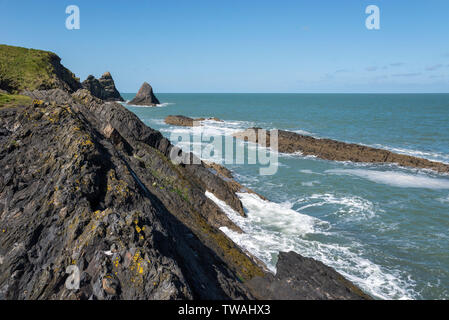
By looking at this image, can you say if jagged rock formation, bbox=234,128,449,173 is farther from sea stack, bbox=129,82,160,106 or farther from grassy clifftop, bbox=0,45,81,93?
sea stack, bbox=129,82,160,106

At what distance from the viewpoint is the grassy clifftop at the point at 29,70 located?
1833 centimetres

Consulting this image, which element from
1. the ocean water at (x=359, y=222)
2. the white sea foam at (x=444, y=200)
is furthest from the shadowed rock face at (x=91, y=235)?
the white sea foam at (x=444, y=200)

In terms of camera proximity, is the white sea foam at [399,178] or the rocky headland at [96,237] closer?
the rocky headland at [96,237]

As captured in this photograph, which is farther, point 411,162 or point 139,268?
point 411,162

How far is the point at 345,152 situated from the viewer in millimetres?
39062

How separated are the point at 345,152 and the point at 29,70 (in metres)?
36.8

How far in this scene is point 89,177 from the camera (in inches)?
266

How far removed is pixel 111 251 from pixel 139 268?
684 mm

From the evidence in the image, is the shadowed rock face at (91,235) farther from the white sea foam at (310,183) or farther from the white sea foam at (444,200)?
the white sea foam at (444,200)

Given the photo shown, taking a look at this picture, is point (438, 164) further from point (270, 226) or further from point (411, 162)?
A: point (270, 226)

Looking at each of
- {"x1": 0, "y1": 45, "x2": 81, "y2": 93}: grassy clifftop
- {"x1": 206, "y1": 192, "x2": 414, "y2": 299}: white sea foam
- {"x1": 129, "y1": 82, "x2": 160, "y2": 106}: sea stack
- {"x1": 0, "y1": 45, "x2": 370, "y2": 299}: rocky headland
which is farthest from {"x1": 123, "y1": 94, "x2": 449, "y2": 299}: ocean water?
{"x1": 129, "y1": 82, "x2": 160, "y2": 106}: sea stack

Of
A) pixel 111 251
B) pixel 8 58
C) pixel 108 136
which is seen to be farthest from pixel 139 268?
pixel 8 58

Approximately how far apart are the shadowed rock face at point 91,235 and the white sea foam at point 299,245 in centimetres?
272

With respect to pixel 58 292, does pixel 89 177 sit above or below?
above
